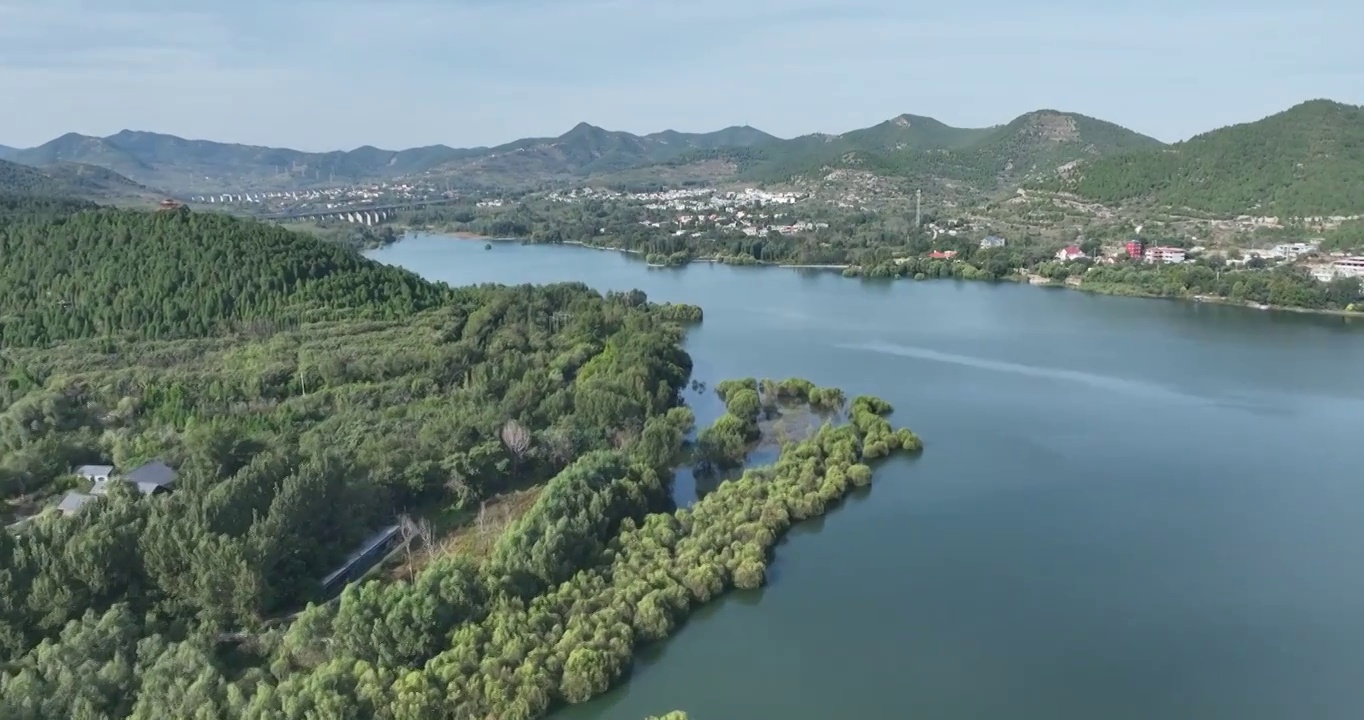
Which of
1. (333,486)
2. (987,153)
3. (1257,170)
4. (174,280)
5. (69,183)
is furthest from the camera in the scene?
(987,153)

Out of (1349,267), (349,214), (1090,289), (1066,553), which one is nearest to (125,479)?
(1066,553)

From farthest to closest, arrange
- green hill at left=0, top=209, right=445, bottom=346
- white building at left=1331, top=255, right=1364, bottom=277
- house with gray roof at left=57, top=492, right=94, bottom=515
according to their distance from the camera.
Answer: white building at left=1331, top=255, right=1364, bottom=277 < green hill at left=0, top=209, right=445, bottom=346 < house with gray roof at left=57, top=492, right=94, bottom=515

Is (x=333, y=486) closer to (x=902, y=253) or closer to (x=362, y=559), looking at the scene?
(x=362, y=559)

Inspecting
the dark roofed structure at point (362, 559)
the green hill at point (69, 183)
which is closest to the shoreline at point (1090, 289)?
the green hill at point (69, 183)

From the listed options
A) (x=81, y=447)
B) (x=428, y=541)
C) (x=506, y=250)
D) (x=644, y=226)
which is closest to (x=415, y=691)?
(x=428, y=541)

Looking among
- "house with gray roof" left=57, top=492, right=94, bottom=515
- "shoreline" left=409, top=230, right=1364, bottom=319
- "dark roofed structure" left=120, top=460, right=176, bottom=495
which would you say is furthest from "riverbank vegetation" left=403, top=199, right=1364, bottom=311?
"house with gray roof" left=57, top=492, right=94, bottom=515

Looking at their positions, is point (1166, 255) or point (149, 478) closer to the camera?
point (149, 478)

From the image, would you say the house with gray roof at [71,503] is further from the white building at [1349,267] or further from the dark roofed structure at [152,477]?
the white building at [1349,267]

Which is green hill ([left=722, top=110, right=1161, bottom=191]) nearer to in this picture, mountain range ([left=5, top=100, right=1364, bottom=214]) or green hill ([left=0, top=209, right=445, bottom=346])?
mountain range ([left=5, top=100, right=1364, bottom=214])
